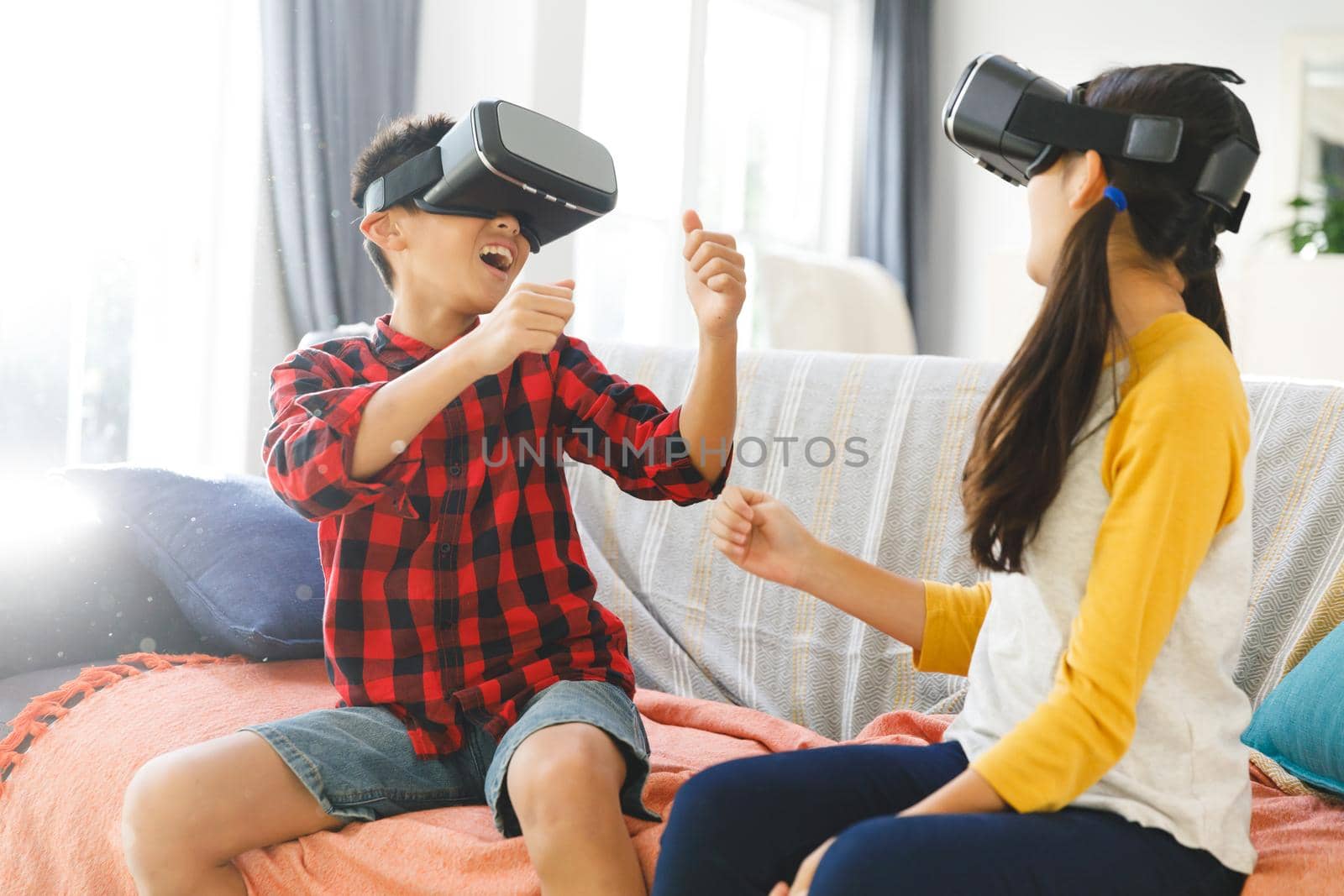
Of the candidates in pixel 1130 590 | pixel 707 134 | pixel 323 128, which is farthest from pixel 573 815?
pixel 707 134

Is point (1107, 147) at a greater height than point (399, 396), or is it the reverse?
point (1107, 147)

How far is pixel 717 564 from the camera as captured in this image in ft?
5.62

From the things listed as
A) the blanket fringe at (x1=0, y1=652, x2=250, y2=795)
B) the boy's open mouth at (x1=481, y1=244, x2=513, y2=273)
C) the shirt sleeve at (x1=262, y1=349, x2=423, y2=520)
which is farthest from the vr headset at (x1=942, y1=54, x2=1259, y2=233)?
the blanket fringe at (x1=0, y1=652, x2=250, y2=795)

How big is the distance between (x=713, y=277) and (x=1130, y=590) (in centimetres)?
49

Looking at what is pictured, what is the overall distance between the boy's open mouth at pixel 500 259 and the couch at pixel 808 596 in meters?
0.55

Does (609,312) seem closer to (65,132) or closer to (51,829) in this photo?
(65,132)

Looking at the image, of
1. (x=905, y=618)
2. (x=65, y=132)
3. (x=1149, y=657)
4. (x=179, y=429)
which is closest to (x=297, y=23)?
(x=65, y=132)

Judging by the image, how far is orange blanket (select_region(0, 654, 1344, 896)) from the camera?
1059mm

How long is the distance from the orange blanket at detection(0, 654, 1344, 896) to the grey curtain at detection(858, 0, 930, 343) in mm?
4086

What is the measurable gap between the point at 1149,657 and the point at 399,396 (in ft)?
2.19

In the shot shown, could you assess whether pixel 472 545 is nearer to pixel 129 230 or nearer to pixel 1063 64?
pixel 129 230

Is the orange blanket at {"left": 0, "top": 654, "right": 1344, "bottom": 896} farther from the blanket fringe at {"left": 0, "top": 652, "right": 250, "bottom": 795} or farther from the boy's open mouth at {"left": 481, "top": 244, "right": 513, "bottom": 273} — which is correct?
the boy's open mouth at {"left": 481, "top": 244, "right": 513, "bottom": 273}

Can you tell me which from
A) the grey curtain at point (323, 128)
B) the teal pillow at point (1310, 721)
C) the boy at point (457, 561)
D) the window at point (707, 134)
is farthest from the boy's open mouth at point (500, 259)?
the window at point (707, 134)

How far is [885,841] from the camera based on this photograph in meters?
0.80
